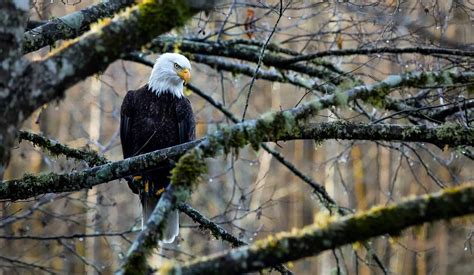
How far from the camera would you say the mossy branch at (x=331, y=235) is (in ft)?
8.34

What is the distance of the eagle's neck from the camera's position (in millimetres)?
6824

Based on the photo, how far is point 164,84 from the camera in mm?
6852

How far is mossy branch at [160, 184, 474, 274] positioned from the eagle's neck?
170 inches

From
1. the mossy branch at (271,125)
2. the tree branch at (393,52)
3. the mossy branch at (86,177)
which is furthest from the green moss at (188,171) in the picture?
the tree branch at (393,52)

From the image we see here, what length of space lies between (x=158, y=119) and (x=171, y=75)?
41 centimetres

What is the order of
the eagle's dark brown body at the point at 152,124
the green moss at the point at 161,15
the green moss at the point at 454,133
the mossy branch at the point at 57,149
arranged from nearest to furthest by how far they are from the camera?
1. the green moss at the point at 161,15
2. the green moss at the point at 454,133
3. the mossy branch at the point at 57,149
4. the eagle's dark brown body at the point at 152,124

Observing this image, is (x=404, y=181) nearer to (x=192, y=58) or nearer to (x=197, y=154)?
(x=192, y=58)

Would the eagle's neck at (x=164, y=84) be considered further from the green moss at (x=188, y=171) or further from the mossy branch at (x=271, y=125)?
the green moss at (x=188, y=171)

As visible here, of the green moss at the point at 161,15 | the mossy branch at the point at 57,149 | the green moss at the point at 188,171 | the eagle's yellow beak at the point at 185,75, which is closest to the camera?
the green moss at the point at 161,15

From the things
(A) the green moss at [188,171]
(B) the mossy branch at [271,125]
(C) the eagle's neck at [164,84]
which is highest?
(C) the eagle's neck at [164,84]

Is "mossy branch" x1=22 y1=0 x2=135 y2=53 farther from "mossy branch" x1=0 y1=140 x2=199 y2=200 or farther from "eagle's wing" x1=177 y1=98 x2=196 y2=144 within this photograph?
"eagle's wing" x1=177 y1=98 x2=196 y2=144

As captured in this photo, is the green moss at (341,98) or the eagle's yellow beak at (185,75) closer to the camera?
the green moss at (341,98)

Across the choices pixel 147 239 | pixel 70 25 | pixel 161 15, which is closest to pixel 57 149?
pixel 70 25

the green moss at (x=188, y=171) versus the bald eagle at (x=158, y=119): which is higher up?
the bald eagle at (x=158, y=119)
